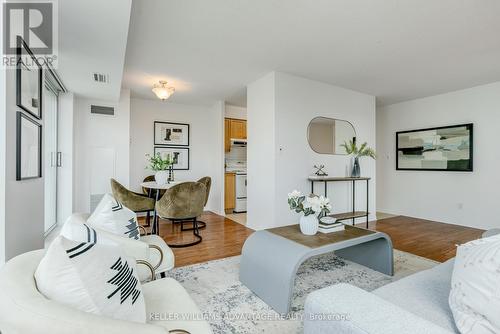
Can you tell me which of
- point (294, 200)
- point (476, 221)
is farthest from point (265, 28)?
point (476, 221)

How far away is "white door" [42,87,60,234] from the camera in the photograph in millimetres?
3604

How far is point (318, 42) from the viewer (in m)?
2.86

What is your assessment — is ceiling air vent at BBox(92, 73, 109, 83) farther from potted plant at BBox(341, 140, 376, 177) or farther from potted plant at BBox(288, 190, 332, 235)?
potted plant at BBox(341, 140, 376, 177)

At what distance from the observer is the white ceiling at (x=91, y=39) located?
1841mm

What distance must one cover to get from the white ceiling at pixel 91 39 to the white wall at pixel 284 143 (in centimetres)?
206

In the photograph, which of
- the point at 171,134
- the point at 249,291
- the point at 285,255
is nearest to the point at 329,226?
the point at 285,255

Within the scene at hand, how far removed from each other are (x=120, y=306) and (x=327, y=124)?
4.16 m

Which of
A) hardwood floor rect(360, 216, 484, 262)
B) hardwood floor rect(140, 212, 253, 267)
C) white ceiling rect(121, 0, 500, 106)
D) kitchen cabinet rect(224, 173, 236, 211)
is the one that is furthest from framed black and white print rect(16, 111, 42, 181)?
hardwood floor rect(360, 216, 484, 262)

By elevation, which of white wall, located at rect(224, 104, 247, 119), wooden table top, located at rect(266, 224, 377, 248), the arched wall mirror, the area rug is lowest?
the area rug

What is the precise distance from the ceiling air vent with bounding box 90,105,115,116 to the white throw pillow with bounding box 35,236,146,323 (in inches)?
170

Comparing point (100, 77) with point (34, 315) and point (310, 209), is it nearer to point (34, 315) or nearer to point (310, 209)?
point (310, 209)

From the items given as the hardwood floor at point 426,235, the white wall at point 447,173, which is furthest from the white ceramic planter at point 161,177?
the white wall at point 447,173

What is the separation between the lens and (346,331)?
0.86 m

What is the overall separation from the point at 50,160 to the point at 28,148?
8.22 ft
